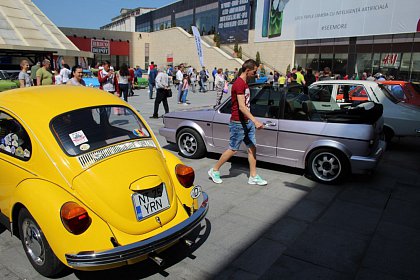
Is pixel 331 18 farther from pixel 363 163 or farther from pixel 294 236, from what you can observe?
pixel 294 236

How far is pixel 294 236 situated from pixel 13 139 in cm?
309

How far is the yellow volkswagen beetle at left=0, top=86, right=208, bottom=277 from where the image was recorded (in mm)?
2648

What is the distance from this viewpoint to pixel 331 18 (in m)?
26.6

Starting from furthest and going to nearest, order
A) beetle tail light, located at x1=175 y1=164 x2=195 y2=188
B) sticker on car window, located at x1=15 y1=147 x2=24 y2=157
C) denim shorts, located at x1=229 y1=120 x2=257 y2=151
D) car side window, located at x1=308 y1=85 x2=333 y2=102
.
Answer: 1. car side window, located at x1=308 y1=85 x2=333 y2=102
2. denim shorts, located at x1=229 y1=120 x2=257 y2=151
3. beetle tail light, located at x1=175 y1=164 x2=195 y2=188
4. sticker on car window, located at x1=15 y1=147 x2=24 y2=157

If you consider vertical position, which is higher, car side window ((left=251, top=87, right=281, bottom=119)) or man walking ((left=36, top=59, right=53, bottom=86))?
man walking ((left=36, top=59, right=53, bottom=86))

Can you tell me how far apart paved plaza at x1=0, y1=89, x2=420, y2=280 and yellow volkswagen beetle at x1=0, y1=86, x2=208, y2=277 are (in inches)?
12.3

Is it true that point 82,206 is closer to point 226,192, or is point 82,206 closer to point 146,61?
point 226,192

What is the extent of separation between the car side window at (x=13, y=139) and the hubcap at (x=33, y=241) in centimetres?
61

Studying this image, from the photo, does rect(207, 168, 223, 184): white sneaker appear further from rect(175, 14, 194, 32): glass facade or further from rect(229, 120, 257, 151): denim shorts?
rect(175, 14, 194, 32): glass facade

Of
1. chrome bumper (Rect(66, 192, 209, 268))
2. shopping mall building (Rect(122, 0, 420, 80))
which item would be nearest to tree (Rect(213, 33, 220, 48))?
shopping mall building (Rect(122, 0, 420, 80))

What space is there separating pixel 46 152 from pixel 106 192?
0.66 m

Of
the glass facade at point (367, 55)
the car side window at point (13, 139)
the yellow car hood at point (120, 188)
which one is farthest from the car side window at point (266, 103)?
the glass facade at point (367, 55)

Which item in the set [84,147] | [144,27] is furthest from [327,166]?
[144,27]

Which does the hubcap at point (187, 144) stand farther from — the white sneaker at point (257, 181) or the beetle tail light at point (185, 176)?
the beetle tail light at point (185, 176)
